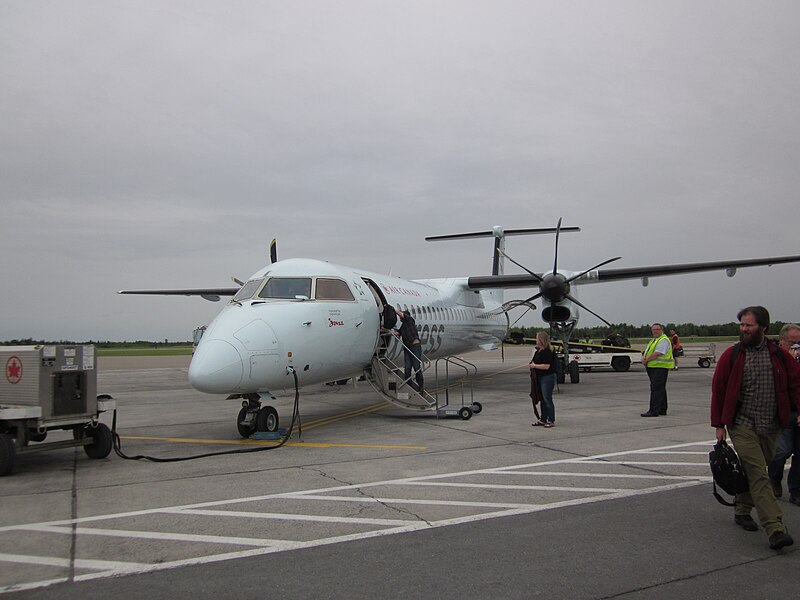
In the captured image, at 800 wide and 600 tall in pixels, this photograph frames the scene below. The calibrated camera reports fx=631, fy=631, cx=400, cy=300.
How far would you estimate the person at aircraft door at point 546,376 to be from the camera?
1064 cm

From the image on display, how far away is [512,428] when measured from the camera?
1060cm

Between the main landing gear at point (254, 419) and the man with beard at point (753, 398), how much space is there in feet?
22.2

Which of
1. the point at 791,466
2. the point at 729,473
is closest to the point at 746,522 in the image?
the point at 729,473

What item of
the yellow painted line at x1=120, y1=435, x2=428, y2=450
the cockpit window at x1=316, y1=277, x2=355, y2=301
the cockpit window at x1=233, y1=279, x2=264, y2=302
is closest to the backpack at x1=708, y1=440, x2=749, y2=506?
the yellow painted line at x1=120, y1=435, x2=428, y2=450

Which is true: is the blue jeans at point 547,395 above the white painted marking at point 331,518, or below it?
above

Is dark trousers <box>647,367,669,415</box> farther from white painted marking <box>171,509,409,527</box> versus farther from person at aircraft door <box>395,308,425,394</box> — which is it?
white painted marking <box>171,509,409,527</box>

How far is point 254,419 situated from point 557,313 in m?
12.1

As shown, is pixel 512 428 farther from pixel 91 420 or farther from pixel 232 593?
pixel 232 593

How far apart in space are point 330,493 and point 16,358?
4.56 m

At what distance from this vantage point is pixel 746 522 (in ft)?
16.4

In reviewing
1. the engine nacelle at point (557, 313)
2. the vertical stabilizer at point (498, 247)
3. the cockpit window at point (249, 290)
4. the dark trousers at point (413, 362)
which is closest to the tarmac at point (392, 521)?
the cockpit window at point (249, 290)

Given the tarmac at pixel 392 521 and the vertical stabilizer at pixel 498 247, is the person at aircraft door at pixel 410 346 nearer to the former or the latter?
the tarmac at pixel 392 521

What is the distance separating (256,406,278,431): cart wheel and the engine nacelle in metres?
11.7

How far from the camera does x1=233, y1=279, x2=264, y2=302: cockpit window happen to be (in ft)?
33.9
